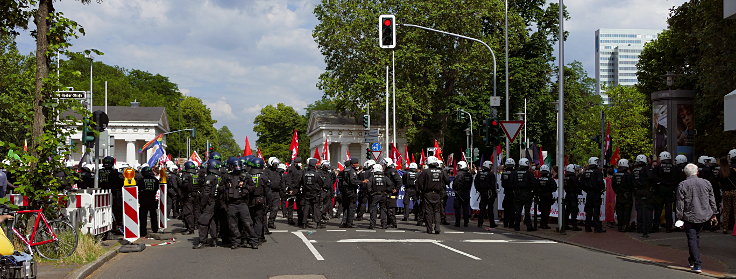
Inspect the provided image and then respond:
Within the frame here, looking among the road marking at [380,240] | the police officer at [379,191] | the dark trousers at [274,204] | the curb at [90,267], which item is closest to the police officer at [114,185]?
the curb at [90,267]

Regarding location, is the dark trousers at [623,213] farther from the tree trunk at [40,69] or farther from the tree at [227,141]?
the tree at [227,141]

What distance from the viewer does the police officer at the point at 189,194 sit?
1634 centimetres

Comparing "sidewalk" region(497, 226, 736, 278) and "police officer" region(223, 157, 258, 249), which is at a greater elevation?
"police officer" region(223, 157, 258, 249)

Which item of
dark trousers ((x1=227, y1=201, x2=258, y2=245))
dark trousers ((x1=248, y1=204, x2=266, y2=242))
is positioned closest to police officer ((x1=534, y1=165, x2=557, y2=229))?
dark trousers ((x1=248, y1=204, x2=266, y2=242))

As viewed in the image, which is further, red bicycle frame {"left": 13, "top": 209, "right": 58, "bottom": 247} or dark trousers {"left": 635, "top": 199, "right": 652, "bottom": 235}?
dark trousers {"left": 635, "top": 199, "right": 652, "bottom": 235}

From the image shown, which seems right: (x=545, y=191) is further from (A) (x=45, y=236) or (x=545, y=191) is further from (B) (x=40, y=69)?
(B) (x=40, y=69)

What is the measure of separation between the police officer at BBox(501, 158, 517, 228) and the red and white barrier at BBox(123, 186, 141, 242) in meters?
8.65

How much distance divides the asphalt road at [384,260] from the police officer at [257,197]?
44 centimetres

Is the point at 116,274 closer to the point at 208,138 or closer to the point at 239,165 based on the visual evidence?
the point at 239,165

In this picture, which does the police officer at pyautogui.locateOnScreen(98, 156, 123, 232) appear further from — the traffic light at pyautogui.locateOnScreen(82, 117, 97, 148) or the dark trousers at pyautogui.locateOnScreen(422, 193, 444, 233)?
the dark trousers at pyautogui.locateOnScreen(422, 193, 444, 233)

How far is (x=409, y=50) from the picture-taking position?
1928 inches

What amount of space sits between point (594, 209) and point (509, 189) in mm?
2011

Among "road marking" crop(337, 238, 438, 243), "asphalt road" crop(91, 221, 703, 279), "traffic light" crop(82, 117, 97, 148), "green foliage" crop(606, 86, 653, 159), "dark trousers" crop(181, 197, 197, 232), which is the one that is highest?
"green foliage" crop(606, 86, 653, 159)

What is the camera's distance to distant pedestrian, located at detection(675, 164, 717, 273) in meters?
10.7
